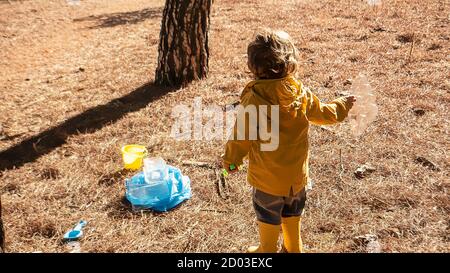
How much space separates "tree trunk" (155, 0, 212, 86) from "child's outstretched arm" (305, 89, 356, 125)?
3616mm

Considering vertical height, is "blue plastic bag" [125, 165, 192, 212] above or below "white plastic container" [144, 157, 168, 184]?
below

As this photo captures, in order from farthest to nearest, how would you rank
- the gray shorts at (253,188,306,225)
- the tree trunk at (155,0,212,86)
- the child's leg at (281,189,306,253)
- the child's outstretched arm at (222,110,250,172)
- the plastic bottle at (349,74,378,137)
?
the tree trunk at (155,0,212,86) < the plastic bottle at (349,74,378,137) < the child's leg at (281,189,306,253) < the gray shorts at (253,188,306,225) < the child's outstretched arm at (222,110,250,172)

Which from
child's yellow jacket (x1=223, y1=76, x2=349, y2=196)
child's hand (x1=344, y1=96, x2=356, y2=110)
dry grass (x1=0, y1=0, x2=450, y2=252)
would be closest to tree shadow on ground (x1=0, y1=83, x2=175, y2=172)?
dry grass (x1=0, y1=0, x2=450, y2=252)

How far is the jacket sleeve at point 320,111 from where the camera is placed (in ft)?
10.1

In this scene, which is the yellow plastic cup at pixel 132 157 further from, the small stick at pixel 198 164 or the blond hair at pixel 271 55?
the blond hair at pixel 271 55

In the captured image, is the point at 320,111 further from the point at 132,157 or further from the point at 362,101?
the point at 132,157

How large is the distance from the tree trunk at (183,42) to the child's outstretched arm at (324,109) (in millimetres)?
3616

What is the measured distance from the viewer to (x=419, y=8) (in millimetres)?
9227

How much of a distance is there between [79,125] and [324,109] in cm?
354

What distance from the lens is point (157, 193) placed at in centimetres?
422

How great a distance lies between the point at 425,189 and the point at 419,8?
6.19 m

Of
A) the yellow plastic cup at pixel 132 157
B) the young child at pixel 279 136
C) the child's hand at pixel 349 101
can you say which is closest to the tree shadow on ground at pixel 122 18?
the yellow plastic cup at pixel 132 157

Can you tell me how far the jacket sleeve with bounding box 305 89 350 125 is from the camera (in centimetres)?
309

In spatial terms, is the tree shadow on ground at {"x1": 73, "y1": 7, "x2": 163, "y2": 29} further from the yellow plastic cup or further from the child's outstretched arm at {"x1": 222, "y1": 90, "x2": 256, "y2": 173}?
the child's outstretched arm at {"x1": 222, "y1": 90, "x2": 256, "y2": 173}
